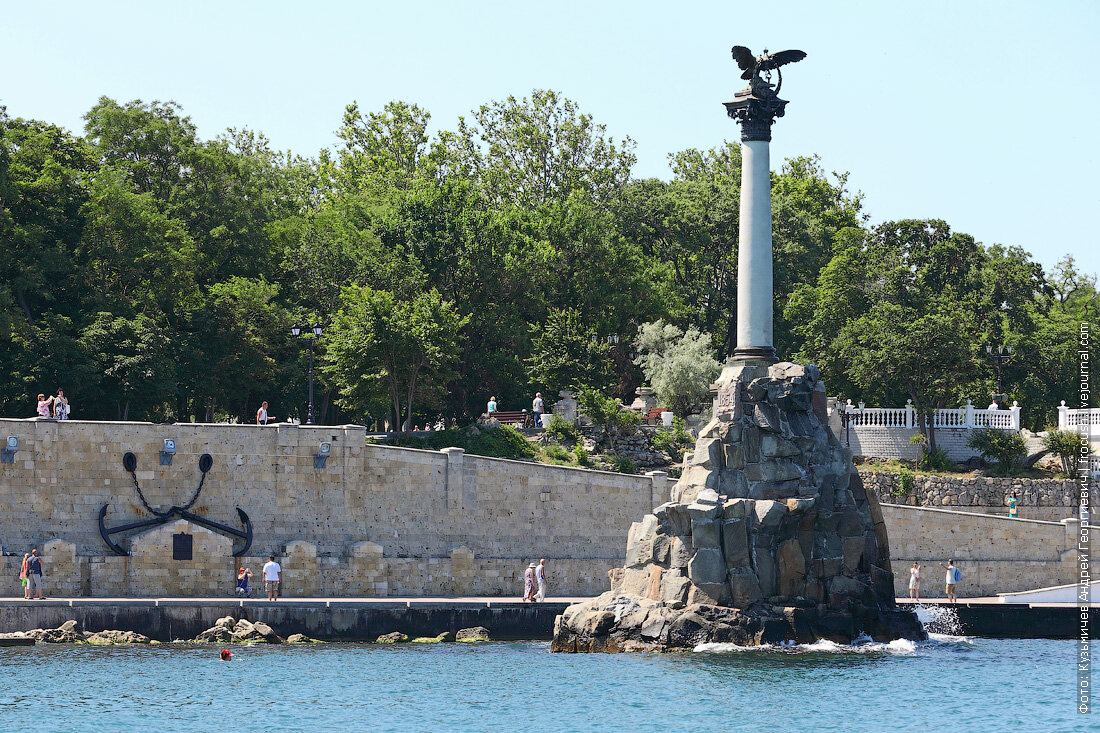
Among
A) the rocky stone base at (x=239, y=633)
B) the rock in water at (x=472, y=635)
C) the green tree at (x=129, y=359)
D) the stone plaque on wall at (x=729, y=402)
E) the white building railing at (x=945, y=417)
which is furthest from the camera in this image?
the white building railing at (x=945, y=417)

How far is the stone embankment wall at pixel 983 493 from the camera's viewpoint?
2018 inches

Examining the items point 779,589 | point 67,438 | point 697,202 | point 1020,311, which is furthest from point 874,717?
point 697,202

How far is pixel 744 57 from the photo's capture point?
134 feet

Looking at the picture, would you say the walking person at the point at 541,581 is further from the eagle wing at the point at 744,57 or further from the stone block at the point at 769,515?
the eagle wing at the point at 744,57

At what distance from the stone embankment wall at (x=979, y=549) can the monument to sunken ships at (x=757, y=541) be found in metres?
6.18

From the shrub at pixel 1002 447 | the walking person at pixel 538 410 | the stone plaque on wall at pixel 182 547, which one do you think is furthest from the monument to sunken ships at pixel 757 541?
the walking person at pixel 538 410

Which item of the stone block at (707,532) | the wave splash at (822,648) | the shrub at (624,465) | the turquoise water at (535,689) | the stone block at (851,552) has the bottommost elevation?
the turquoise water at (535,689)

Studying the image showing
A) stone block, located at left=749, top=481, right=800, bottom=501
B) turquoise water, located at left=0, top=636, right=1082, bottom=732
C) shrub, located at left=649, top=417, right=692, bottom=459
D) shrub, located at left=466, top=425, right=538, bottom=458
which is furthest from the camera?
shrub, located at left=649, top=417, right=692, bottom=459

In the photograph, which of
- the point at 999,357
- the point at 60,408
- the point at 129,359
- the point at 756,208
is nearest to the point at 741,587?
the point at 756,208

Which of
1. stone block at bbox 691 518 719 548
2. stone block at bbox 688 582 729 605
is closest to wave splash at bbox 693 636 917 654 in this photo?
stone block at bbox 688 582 729 605

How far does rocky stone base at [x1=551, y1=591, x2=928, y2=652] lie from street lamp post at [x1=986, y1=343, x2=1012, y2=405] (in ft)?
61.9

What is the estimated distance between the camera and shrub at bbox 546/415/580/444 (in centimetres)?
5278

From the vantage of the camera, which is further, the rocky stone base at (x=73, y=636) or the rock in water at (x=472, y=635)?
the rock in water at (x=472, y=635)

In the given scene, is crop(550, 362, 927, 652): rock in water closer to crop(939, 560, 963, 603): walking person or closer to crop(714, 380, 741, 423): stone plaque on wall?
crop(714, 380, 741, 423): stone plaque on wall
